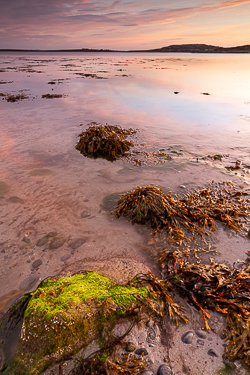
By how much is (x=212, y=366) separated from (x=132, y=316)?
805 mm

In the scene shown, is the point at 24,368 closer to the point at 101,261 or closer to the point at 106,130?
the point at 101,261

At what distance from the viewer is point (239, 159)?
6387mm

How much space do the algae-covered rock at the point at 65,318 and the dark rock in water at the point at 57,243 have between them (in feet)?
2.69

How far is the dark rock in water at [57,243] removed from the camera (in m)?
3.27

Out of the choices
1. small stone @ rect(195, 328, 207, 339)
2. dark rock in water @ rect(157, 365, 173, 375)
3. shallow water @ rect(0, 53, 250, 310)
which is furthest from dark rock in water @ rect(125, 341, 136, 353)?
shallow water @ rect(0, 53, 250, 310)

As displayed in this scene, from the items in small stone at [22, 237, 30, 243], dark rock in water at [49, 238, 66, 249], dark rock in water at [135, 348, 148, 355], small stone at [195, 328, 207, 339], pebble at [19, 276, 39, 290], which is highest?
small stone at [22, 237, 30, 243]

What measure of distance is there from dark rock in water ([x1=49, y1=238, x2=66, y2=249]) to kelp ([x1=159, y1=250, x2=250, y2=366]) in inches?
60.3

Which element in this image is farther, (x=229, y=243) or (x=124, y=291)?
(x=229, y=243)

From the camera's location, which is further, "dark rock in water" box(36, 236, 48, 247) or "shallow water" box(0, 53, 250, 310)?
"dark rock in water" box(36, 236, 48, 247)

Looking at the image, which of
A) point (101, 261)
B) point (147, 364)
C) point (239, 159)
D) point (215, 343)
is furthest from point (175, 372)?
point (239, 159)

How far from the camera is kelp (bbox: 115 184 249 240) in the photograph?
145 inches

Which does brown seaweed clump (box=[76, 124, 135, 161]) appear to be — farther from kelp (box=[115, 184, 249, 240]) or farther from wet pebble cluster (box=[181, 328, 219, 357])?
wet pebble cluster (box=[181, 328, 219, 357])

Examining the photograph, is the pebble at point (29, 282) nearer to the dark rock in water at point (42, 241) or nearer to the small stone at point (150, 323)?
the dark rock in water at point (42, 241)

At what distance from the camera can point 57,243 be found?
3.33m
